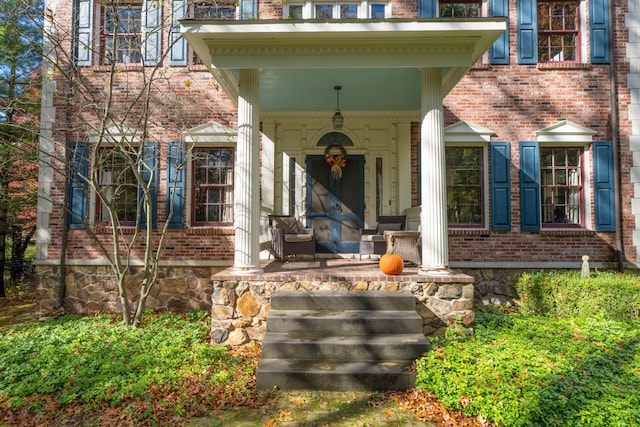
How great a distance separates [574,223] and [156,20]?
9073 mm

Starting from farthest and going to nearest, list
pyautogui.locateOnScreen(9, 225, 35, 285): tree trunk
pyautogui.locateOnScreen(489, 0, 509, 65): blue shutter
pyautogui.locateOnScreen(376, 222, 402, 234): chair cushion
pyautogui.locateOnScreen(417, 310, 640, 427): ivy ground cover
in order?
pyautogui.locateOnScreen(9, 225, 35, 285): tree trunk, pyautogui.locateOnScreen(489, 0, 509, 65): blue shutter, pyautogui.locateOnScreen(376, 222, 402, 234): chair cushion, pyautogui.locateOnScreen(417, 310, 640, 427): ivy ground cover

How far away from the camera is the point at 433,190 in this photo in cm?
450

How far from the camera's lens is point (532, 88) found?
677 centimetres

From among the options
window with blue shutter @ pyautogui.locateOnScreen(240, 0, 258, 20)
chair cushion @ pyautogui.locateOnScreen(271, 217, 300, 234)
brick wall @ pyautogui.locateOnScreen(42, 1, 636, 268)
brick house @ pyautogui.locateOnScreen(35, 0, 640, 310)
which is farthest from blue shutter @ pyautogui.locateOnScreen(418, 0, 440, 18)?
chair cushion @ pyautogui.locateOnScreen(271, 217, 300, 234)

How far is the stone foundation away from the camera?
6547 mm

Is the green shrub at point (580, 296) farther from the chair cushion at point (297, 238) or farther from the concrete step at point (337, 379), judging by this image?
the chair cushion at point (297, 238)

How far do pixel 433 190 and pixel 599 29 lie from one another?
555cm

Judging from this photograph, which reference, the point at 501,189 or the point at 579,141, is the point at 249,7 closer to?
the point at 501,189

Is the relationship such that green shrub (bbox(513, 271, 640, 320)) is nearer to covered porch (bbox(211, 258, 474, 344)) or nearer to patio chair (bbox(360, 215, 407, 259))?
covered porch (bbox(211, 258, 474, 344))

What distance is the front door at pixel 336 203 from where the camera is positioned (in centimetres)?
719

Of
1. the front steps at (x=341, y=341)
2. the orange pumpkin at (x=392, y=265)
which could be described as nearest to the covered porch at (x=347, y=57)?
the orange pumpkin at (x=392, y=265)

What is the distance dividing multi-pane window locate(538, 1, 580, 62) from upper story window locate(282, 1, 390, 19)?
319 centimetres

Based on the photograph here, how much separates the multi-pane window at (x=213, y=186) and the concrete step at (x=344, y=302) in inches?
127

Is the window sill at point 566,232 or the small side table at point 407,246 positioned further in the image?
the window sill at point 566,232
